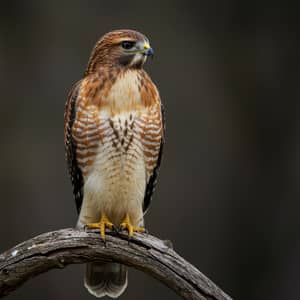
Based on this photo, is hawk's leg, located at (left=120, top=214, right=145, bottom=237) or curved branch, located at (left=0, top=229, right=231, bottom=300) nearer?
curved branch, located at (left=0, top=229, right=231, bottom=300)

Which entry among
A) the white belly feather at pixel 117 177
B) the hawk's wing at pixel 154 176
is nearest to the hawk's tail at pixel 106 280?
the white belly feather at pixel 117 177

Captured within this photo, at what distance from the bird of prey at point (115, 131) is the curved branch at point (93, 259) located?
0.16m

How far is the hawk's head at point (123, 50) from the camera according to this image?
4621mm

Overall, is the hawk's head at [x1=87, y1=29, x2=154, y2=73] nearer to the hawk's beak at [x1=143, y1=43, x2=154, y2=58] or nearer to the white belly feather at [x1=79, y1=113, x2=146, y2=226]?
the hawk's beak at [x1=143, y1=43, x2=154, y2=58]

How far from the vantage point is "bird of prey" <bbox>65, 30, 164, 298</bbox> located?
4590 mm

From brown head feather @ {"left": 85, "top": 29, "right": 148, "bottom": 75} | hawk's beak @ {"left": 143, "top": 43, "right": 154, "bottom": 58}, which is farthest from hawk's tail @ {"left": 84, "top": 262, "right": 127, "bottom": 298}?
hawk's beak @ {"left": 143, "top": 43, "right": 154, "bottom": 58}

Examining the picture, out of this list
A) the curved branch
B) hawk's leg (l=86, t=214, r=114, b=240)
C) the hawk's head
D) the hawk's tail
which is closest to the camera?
the curved branch

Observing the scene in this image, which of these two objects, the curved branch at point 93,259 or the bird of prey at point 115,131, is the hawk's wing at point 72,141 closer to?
the bird of prey at point 115,131

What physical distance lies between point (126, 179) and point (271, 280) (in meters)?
3.01

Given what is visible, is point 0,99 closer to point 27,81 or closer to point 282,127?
point 27,81

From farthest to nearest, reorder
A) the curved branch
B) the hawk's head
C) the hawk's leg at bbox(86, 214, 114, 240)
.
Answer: the hawk's head
the hawk's leg at bbox(86, 214, 114, 240)
the curved branch

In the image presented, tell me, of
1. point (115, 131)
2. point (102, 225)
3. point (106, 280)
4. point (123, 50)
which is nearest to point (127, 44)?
point (123, 50)

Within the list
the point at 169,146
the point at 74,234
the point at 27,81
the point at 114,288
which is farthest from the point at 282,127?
the point at 74,234

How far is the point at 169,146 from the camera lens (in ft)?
23.9
